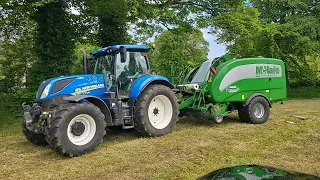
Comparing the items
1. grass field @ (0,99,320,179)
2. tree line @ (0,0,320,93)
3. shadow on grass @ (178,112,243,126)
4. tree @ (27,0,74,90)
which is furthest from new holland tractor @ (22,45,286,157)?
tree @ (27,0,74,90)

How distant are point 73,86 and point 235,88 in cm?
397

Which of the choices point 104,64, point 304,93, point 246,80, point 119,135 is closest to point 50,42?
point 104,64

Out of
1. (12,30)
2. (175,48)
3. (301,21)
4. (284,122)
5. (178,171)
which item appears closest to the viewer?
(178,171)

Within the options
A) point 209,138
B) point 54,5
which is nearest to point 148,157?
point 209,138

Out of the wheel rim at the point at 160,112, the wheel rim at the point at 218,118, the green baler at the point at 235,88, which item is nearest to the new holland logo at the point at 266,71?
the green baler at the point at 235,88

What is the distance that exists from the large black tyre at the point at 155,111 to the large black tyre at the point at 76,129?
A: 36.1 inches

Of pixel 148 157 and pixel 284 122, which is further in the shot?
pixel 284 122

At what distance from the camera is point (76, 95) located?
5.71m

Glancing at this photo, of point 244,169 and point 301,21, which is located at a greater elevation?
point 301,21

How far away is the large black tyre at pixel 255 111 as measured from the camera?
25.4ft

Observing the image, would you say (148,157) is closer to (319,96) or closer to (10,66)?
(10,66)

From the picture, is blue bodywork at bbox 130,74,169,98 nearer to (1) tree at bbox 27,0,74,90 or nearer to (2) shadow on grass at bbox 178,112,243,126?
(2) shadow on grass at bbox 178,112,243,126

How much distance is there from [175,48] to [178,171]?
1840 centimetres

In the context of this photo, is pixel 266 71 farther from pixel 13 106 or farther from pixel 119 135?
pixel 13 106
